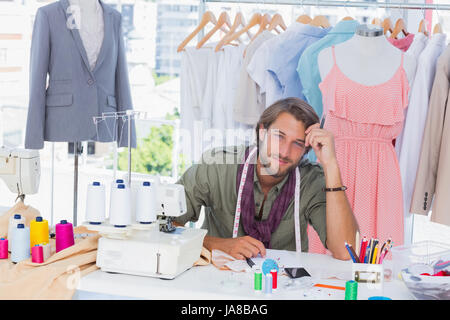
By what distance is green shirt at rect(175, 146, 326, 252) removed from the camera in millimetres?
2209

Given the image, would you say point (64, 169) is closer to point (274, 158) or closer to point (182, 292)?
point (274, 158)

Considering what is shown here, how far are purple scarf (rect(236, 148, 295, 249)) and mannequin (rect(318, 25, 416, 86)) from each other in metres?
0.64

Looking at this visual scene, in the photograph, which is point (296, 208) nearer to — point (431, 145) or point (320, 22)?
point (431, 145)

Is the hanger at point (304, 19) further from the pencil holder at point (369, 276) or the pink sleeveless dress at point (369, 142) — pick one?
the pencil holder at point (369, 276)

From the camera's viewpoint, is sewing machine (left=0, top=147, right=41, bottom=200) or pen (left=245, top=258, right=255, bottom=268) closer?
pen (left=245, top=258, right=255, bottom=268)

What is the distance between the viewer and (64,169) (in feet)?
17.4

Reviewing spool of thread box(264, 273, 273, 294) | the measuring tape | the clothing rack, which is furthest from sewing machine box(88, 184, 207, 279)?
the clothing rack

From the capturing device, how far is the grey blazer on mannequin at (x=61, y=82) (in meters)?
2.86

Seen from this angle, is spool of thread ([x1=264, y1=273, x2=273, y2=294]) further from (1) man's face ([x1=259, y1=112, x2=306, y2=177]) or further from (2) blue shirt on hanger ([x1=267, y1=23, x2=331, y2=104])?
(2) blue shirt on hanger ([x1=267, y1=23, x2=331, y2=104])

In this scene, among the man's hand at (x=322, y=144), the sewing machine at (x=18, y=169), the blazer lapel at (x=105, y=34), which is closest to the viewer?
the sewing machine at (x=18, y=169)

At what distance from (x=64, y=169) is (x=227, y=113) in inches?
105

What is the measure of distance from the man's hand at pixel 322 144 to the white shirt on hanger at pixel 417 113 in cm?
74

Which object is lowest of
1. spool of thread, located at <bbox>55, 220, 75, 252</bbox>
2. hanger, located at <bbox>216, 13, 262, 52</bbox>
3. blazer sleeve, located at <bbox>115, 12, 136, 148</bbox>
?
spool of thread, located at <bbox>55, 220, 75, 252</bbox>

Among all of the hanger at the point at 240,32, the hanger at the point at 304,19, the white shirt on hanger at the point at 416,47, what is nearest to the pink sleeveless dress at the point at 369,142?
the white shirt on hanger at the point at 416,47
